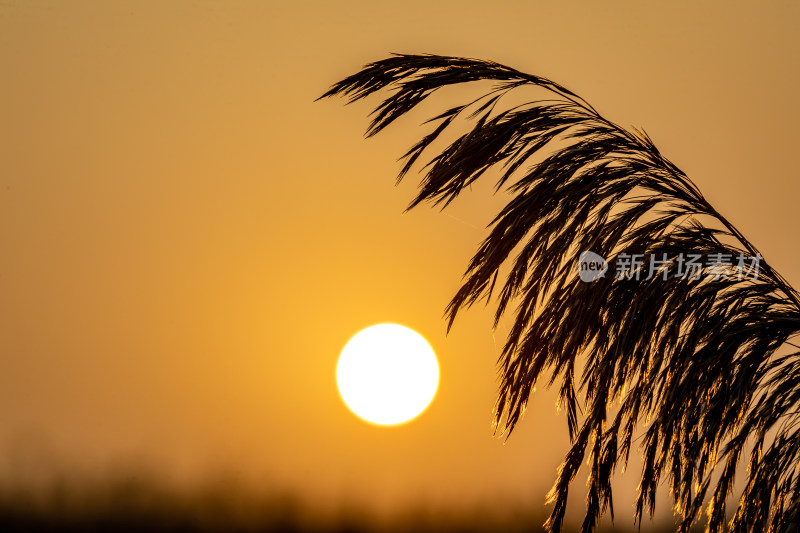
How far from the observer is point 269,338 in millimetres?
5816

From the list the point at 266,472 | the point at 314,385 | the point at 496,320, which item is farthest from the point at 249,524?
the point at 496,320

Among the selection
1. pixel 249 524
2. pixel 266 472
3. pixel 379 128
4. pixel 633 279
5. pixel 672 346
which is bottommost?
pixel 249 524

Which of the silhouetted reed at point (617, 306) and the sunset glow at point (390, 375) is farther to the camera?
the sunset glow at point (390, 375)

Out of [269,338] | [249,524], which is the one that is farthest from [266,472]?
[269,338]

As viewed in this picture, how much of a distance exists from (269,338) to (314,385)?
1.69ft

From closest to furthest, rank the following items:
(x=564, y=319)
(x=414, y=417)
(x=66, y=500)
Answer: (x=564, y=319)
(x=66, y=500)
(x=414, y=417)

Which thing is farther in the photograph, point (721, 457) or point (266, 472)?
point (266, 472)

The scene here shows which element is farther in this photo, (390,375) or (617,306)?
(390,375)

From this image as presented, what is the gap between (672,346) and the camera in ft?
6.13

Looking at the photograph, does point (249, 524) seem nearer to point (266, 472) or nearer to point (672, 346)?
point (266, 472)

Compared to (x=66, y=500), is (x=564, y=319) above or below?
above

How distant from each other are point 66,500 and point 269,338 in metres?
2.02

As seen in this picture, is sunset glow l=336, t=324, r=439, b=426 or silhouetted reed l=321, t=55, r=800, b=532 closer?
silhouetted reed l=321, t=55, r=800, b=532

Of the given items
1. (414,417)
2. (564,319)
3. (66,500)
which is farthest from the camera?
(414,417)
